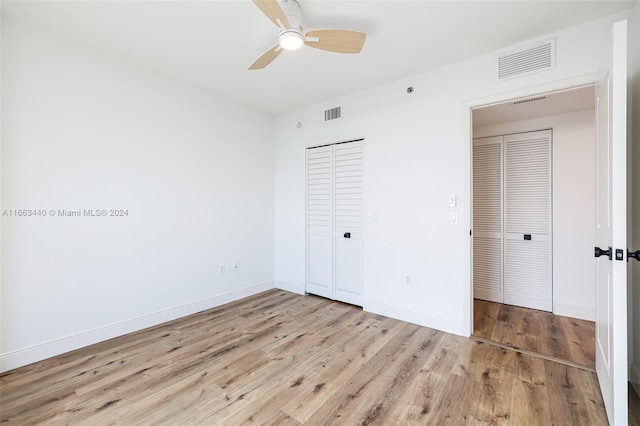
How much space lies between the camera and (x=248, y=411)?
1.79 metres

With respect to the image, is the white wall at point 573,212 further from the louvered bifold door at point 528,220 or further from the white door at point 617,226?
the white door at point 617,226

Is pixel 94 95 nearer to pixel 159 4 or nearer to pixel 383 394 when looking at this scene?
pixel 159 4

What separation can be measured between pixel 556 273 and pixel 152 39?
4.99 meters

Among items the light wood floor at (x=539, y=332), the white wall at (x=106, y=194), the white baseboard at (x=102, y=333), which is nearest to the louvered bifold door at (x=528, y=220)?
the light wood floor at (x=539, y=332)

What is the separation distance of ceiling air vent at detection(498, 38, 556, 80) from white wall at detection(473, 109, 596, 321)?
4.60 ft

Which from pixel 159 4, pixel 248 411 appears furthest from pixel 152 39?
pixel 248 411

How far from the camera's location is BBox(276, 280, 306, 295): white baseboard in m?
4.23

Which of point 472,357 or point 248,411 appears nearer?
point 248,411

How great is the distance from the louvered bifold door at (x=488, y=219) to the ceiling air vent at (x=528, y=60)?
1.52 metres

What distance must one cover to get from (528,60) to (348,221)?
2439mm

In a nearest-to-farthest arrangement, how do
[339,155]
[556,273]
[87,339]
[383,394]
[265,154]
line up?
[383,394]
[87,339]
[556,273]
[339,155]
[265,154]

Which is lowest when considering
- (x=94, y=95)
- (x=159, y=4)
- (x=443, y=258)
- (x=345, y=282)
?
(x=345, y=282)

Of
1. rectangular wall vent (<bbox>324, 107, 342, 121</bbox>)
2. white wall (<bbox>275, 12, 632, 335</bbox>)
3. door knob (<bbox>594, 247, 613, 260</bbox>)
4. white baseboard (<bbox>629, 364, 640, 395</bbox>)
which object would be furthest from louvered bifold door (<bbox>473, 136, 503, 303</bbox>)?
door knob (<bbox>594, 247, 613, 260</bbox>)

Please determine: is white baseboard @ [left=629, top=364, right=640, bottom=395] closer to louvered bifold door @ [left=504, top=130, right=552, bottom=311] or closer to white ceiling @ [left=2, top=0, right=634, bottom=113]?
louvered bifold door @ [left=504, top=130, right=552, bottom=311]
